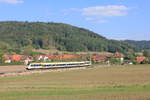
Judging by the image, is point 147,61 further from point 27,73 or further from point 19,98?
point 19,98

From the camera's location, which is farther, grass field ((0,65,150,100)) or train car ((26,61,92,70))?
train car ((26,61,92,70))

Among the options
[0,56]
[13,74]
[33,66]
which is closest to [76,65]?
[33,66]

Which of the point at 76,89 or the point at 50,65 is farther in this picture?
the point at 50,65

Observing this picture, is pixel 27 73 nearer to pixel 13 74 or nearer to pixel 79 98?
pixel 13 74

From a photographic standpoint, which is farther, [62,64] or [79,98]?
[62,64]

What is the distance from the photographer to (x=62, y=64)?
354 ft

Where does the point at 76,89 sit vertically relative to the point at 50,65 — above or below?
below

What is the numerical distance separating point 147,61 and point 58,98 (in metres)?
129

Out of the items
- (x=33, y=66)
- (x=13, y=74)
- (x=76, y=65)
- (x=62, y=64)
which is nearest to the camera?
(x=13, y=74)

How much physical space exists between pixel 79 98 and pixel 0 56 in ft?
394

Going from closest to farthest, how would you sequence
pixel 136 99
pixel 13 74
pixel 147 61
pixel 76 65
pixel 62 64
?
pixel 136 99
pixel 13 74
pixel 62 64
pixel 76 65
pixel 147 61

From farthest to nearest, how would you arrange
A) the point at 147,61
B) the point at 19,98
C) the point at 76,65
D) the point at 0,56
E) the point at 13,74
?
the point at 147,61 → the point at 0,56 → the point at 76,65 → the point at 13,74 → the point at 19,98

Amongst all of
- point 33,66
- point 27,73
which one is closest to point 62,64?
point 33,66

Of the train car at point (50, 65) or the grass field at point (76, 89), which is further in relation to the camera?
the train car at point (50, 65)
